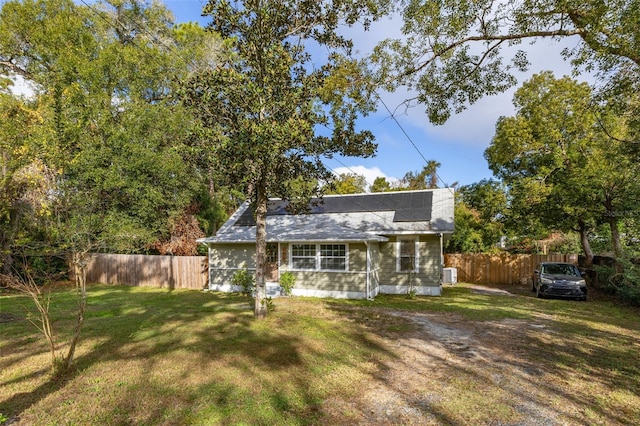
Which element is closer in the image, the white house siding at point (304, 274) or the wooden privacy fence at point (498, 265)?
the white house siding at point (304, 274)

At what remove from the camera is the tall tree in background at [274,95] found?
725 centimetres

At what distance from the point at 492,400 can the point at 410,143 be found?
11.1 m

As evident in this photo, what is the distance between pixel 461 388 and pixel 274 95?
22.9 ft

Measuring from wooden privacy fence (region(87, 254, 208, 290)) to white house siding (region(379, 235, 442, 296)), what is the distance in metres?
8.99

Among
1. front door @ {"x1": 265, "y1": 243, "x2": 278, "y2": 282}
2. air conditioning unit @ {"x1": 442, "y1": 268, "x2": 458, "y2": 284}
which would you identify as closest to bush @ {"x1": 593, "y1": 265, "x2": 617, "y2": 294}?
air conditioning unit @ {"x1": 442, "y1": 268, "x2": 458, "y2": 284}

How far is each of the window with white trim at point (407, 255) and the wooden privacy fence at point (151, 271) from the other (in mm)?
9645

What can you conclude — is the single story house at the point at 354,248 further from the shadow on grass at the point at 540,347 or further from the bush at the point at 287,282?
the shadow on grass at the point at 540,347

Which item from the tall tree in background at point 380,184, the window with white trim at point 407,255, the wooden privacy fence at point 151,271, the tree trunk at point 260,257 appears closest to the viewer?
the tree trunk at point 260,257

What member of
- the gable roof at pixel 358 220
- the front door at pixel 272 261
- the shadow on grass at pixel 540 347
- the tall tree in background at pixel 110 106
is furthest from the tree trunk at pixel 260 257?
the tall tree in background at pixel 110 106

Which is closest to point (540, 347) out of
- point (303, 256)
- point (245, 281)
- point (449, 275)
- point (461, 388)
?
point (461, 388)

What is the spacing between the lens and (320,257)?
13445 millimetres

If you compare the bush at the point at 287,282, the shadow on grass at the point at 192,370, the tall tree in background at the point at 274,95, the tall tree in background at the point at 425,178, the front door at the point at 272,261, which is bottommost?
the shadow on grass at the point at 192,370

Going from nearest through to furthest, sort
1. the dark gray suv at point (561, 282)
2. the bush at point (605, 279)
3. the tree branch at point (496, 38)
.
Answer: the tree branch at point (496, 38)
the dark gray suv at point (561, 282)
the bush at point (605, 279)

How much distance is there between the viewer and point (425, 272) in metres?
13.8
